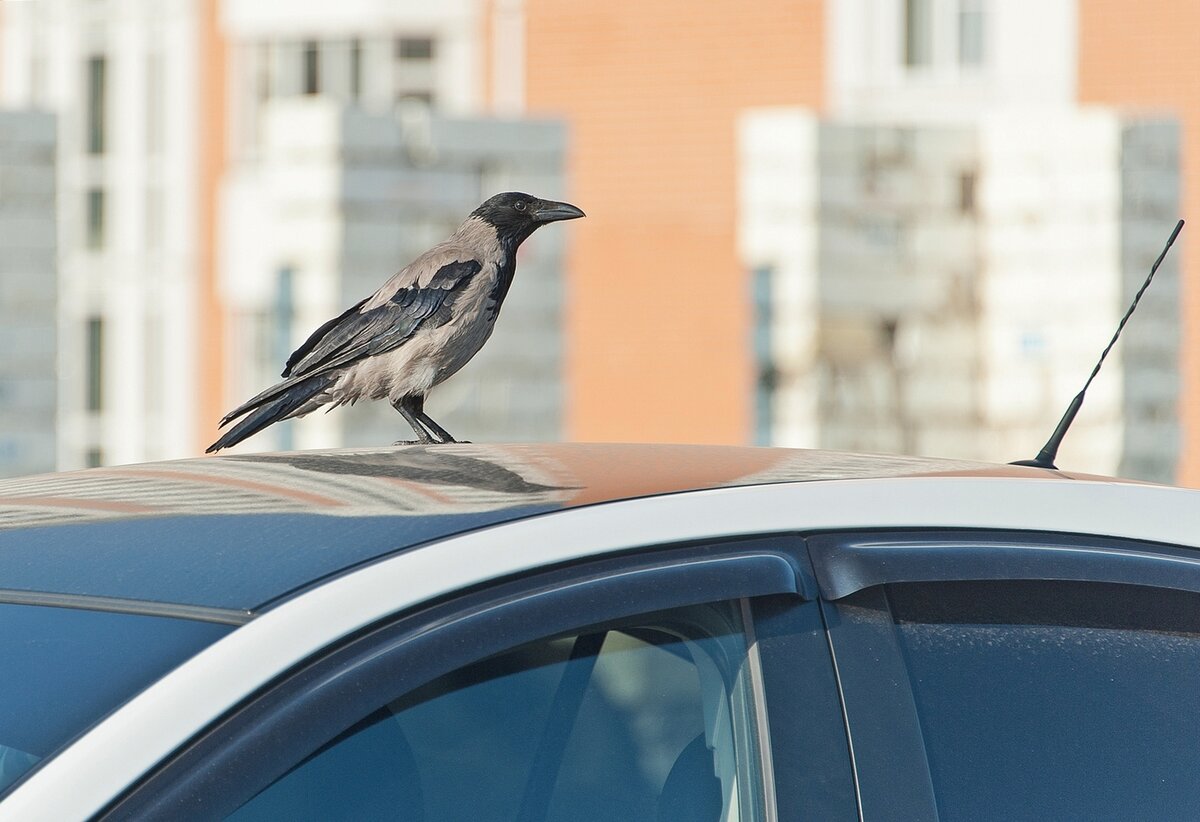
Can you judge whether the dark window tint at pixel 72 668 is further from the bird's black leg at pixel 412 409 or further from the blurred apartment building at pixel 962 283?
the blurred apartment building at pixel 962 283

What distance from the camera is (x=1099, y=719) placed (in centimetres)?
193

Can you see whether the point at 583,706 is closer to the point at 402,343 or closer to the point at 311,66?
the point at 402,343

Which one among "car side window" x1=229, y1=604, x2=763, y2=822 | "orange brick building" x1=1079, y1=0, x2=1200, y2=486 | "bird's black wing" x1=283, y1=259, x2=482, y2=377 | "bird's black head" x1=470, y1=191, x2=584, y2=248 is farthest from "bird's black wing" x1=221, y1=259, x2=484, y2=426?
"orange brick building" x1=1079, y1=0, x2=1200, y2=486

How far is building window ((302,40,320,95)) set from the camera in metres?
14.8

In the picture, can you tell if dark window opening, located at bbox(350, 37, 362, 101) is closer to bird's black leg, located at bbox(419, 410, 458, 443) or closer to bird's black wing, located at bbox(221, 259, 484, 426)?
bird's black wing, located at bbox(221, 259, 484, 426)

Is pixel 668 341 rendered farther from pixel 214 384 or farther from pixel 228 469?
pixel 228 469

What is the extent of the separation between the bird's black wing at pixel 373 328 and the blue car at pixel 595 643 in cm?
198

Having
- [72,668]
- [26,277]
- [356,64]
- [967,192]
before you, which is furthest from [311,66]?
[72,668]

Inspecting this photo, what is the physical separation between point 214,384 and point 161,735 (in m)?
13.7

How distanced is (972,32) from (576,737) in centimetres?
1206

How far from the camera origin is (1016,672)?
1.91 m

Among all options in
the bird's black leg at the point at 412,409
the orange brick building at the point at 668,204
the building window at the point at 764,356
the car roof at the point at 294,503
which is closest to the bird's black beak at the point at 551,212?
the bird's black leg at the point at 412,409

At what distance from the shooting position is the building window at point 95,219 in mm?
15961

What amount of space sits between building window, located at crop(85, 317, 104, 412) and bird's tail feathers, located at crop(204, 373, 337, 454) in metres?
12.5
